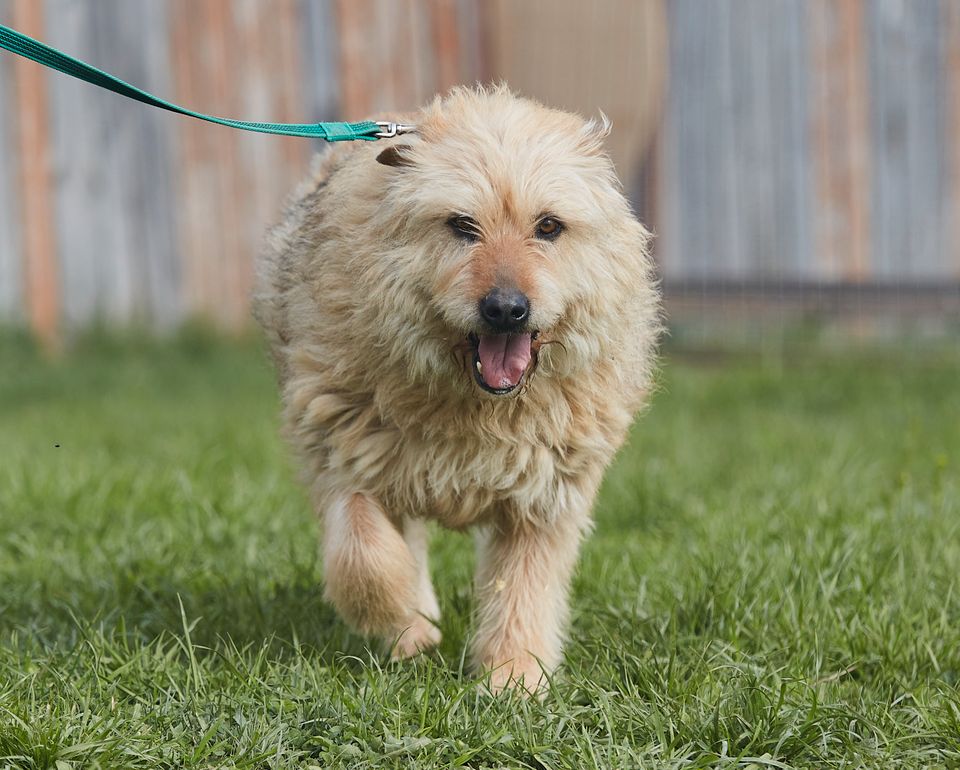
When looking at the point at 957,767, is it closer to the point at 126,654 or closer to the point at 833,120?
the point at 126,654

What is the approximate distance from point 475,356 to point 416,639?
2.93 feet

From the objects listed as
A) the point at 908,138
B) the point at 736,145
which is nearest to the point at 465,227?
the point at 736,145

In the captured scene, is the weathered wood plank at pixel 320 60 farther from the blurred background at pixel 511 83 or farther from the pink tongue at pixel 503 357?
the pink tongue at pixel 503 357

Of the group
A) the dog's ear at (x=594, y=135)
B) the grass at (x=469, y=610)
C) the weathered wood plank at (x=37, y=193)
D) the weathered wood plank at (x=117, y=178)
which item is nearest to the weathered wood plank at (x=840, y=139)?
the grass at (x=469, y=610)

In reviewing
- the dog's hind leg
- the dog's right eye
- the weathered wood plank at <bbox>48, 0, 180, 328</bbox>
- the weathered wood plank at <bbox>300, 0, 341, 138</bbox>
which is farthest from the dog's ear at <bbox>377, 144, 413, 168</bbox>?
the weathered wood plank at <bbox>48, 0, 180, 328</bbox>

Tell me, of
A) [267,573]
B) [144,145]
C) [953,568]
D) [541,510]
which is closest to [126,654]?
[267,573]

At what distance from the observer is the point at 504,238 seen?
3.05 m

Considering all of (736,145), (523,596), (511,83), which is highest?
(511,83)

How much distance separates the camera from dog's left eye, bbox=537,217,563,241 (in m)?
3.11

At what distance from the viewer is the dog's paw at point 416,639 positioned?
334cm

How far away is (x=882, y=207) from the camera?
927 cm

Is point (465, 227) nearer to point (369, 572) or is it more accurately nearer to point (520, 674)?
point (369, 572)

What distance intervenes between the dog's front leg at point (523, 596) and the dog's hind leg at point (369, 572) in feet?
0.75

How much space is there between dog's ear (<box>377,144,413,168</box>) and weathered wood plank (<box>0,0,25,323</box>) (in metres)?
6.20
